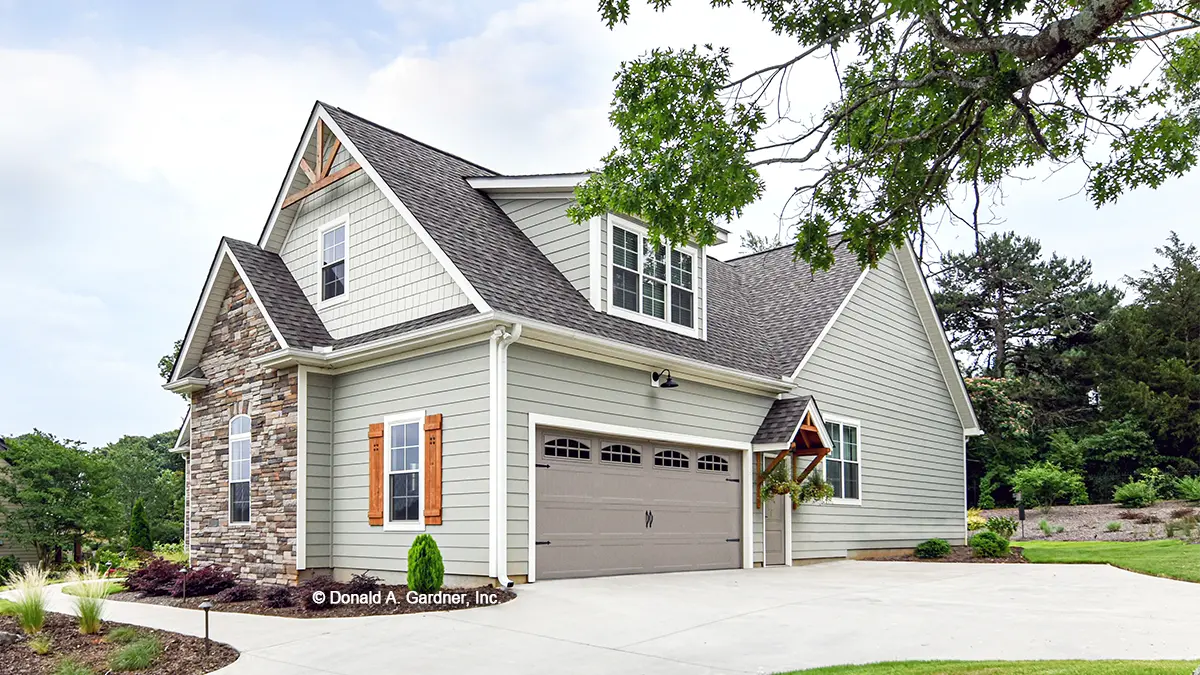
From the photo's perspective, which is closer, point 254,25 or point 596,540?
point 596,540

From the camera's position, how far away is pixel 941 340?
22.4 m

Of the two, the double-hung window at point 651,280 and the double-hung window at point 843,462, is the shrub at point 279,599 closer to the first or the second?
the double-hung window at point 651,280

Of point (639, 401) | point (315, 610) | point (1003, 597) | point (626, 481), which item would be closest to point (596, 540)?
point (626, 481)

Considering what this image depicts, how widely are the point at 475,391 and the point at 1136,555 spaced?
42.9 ft

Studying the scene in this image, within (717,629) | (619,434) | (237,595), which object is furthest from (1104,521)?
(237,595)

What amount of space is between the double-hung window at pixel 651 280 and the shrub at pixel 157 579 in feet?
24.5

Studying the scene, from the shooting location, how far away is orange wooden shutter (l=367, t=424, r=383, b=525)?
13.2 m

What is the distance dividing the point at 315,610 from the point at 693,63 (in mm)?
7303

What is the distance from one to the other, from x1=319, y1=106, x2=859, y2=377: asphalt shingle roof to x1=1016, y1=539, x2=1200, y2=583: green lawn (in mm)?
6449

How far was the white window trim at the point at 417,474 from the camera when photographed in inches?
500

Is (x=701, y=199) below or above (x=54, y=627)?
above

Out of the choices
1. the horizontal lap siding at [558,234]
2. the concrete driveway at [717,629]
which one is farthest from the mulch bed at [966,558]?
the horizontal lap siding at [558,234]

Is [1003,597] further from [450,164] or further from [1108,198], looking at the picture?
[450,164]

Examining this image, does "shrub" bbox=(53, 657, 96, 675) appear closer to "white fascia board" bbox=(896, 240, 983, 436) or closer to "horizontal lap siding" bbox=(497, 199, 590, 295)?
"horizontal lap siding" bbox=(497, 199, 590, 295)
